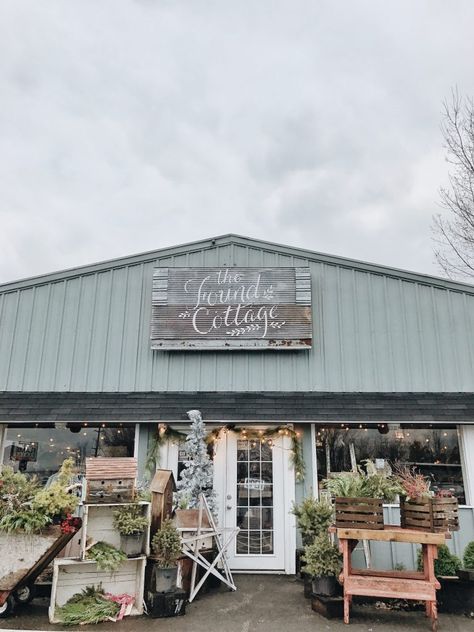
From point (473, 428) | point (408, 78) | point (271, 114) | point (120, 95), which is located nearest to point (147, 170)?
point (120, 95)

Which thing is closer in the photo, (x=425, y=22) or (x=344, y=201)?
(x=425, y=22)

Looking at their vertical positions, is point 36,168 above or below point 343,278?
above

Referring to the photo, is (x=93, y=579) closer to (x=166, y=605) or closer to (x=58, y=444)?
(x=166, y=605)

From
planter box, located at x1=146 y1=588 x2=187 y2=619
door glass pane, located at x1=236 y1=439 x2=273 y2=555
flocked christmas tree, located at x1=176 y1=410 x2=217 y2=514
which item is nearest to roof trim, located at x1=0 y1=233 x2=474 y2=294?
flocked christmas tree, located at x1=176 y1=410 x2=217 y2=514

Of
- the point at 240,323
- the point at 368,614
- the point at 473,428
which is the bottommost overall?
the point at 368,614

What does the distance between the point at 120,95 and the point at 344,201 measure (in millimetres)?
9556

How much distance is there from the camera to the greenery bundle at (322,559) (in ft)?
17.2

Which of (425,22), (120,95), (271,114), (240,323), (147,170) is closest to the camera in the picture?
(240,323)

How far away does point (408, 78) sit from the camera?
10508 millimetres

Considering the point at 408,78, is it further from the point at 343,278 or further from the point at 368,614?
the point at 368,614

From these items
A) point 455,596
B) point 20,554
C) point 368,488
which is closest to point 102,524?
point 20,554

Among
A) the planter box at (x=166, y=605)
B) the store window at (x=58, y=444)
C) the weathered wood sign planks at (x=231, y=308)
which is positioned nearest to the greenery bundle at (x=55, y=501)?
the planter box at (x=166, y=605)

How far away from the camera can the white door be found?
7195mm

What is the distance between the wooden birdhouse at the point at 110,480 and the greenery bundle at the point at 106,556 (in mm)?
518
